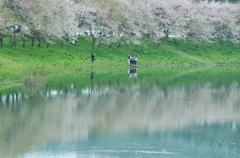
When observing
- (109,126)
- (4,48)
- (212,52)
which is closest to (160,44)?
(212,52)

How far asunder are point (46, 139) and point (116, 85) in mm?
23840

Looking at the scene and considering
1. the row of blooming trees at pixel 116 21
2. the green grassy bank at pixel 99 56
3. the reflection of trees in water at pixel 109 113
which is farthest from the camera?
the row of blooming trees at pixel 116 21

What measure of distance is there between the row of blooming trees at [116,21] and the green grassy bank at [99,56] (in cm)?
154

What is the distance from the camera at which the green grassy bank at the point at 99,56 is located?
5372 cm

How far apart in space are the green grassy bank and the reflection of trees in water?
10.8 m

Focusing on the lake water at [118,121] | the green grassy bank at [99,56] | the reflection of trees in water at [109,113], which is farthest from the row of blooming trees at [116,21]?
the reflection of trees in water at [109,113]

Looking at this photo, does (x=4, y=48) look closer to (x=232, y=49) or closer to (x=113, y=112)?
(x=113, y=112)

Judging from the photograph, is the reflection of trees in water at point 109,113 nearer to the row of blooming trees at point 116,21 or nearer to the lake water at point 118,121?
the lake water at point 118,121

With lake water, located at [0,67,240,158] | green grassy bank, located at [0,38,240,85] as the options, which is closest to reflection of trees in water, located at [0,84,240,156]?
lake water, located at [0,67,240,158]

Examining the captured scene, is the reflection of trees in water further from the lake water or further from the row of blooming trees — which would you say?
the row of blooming trees

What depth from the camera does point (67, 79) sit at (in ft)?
158

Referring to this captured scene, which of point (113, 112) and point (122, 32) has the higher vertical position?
point (122, 32)

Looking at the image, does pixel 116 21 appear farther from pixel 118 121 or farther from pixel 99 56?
pixel 118 121

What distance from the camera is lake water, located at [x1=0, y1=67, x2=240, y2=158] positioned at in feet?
63.5
